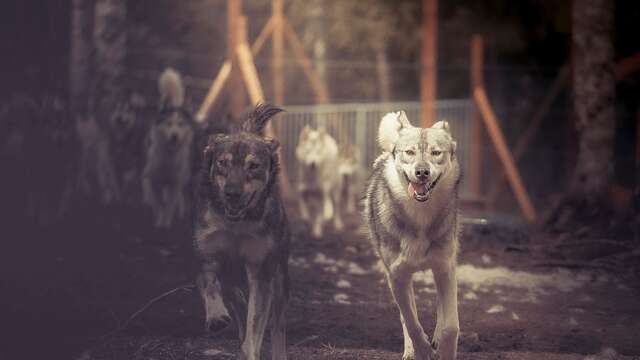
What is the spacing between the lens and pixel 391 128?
593cm

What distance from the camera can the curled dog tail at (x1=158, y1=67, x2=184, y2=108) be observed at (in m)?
12.5

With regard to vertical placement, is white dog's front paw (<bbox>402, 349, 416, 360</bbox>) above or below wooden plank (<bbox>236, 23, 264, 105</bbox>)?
below

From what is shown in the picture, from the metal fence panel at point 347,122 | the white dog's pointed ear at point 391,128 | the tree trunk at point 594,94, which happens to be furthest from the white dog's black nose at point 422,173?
the metal fence panel at point 347,122

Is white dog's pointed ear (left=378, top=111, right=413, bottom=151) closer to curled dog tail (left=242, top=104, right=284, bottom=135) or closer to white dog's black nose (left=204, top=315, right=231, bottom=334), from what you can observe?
curled dog tail (left=242, top=104, right=284, bottom=135)

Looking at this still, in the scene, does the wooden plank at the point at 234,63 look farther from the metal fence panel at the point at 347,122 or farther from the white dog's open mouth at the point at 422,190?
the white dog's open mouth at the point at 422,190

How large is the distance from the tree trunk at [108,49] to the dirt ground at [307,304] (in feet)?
10.3

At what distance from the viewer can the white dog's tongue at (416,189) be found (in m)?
5.51

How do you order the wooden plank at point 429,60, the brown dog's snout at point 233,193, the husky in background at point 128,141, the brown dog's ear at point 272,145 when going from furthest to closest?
1. the wooden plank at point 429,60
2. the husky in background at point 128,141
3. the brown dog's ear at point 272,145
4. the brown dog's snout at point 233,193

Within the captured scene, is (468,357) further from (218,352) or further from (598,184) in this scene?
(598,184)

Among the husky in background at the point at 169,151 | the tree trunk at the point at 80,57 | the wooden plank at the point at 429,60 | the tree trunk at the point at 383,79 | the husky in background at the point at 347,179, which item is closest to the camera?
the husky in background at the point at 169,151

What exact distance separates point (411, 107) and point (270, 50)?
988 cm

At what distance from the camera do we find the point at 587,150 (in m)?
11.8

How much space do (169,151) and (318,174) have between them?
227 cm

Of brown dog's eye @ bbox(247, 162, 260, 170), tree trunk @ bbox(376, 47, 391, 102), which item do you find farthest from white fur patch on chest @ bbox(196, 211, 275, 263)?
tree trunk @ bbox(376, 47, 391, 102)
